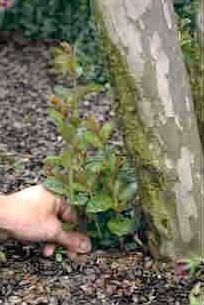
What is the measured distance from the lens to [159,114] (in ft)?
10.4

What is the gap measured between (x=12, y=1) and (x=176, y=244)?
12.4 ft

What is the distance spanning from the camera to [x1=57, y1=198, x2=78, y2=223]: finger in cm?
350

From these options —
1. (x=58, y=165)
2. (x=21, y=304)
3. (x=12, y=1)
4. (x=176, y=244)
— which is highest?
(x=12, y=1)

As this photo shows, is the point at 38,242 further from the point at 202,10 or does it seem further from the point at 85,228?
the point at 202,10

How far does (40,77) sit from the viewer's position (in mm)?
6316

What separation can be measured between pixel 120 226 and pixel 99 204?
0.43 feet

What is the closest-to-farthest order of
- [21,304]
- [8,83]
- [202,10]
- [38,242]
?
[202,10] < [21,304] < [38,242] < [8,83]

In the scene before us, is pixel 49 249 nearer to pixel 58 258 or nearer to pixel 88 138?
pixel 58 258

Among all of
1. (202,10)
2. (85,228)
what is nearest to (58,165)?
(85,228)

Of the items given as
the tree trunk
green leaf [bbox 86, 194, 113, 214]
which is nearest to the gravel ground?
green leaf [bbox 86, 194, 113, 214]

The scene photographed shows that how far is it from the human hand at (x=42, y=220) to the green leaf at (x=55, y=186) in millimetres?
34

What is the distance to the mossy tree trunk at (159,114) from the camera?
3092 millimetres

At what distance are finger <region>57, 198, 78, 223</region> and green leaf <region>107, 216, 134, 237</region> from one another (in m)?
0.15

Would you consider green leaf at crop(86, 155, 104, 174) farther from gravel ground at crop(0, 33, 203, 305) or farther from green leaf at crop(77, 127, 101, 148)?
gravel ground at crop(0, 33, 203, 305)
